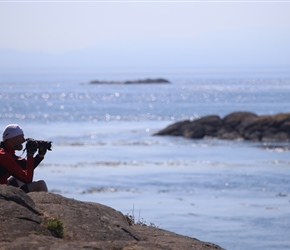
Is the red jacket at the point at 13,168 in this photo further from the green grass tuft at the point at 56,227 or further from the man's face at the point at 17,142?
the green grass tuft at the point at 56,227

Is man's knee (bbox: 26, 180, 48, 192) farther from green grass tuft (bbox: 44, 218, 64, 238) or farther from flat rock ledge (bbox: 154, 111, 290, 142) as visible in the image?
flat rock ledge (bbox: 154, 111, 290, 142)

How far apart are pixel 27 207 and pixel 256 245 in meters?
11.4

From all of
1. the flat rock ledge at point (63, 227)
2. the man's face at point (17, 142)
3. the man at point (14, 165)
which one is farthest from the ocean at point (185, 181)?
the flat rock ledge at point (63, 227)

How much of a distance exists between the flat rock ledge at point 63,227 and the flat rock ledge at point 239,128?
38737 millimetres

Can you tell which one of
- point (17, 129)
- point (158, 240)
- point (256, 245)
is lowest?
point (256, 245)

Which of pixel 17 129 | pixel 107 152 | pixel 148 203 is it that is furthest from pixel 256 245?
pixel 107 152

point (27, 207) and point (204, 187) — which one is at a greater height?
point (27, 207)

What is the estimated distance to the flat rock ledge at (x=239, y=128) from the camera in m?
48.2

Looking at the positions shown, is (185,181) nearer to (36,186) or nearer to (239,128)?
→ (239,128)

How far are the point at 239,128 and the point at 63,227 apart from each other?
42302mm

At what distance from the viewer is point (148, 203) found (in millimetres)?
25406

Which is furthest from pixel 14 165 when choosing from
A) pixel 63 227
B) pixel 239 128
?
pixel 239 128

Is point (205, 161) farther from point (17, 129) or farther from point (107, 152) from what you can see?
point (17, 129)

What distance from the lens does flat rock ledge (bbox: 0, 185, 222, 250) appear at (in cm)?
774
